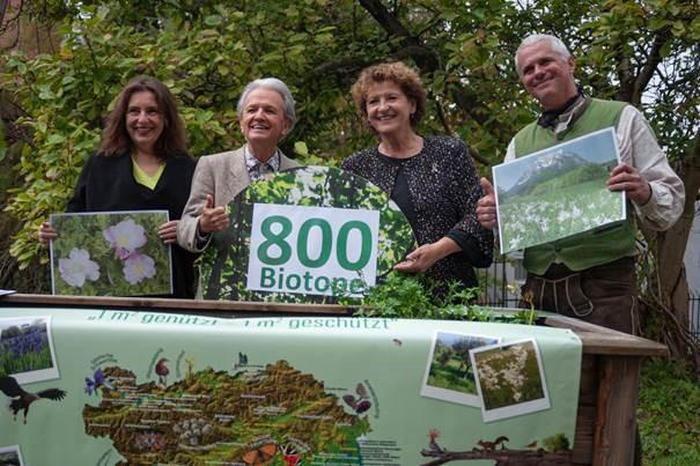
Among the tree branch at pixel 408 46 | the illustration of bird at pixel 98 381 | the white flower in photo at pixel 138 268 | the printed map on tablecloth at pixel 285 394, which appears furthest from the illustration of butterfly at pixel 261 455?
the tree branch at pixel 408 46

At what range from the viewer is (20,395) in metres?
2.02

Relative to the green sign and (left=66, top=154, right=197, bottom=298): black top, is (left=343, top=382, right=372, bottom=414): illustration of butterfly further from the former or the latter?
(left=66, top=154, right=197, bottom=298): black top

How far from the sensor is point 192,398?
6.49 ft

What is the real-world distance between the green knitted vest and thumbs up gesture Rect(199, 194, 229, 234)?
1073 millimetres

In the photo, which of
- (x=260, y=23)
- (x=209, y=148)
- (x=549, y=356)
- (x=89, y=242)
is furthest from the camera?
(x=260, y=23)

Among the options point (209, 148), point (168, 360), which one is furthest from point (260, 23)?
point (168, 360)

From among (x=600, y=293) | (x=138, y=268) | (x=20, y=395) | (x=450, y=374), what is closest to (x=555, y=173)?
(x=600, y=293)

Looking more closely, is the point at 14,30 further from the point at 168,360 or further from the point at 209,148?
the point at 168,360

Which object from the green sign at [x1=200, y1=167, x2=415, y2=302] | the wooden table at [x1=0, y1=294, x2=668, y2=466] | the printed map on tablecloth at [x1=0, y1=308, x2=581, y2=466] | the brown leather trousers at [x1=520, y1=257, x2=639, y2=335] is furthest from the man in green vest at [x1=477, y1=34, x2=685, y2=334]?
the printed map on tablecloth at [x1=0, y1=308, x2=581, y2=466]

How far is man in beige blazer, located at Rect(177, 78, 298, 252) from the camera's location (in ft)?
9.91

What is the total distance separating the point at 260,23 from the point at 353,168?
2480mm

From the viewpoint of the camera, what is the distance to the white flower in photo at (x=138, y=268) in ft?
9.65

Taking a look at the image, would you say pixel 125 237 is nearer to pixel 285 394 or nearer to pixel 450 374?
pixel 285 394

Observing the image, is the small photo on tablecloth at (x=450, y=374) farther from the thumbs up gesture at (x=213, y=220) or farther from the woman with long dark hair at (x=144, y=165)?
the woman with long dark hair at (x=144, y=165)
